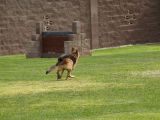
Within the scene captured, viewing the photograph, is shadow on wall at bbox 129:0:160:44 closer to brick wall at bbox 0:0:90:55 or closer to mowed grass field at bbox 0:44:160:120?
brick wall at bbox 0:0:90:55

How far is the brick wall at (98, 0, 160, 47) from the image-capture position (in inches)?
1318

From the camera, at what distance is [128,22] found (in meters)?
34.8

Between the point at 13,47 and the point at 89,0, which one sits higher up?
the point at 89,0

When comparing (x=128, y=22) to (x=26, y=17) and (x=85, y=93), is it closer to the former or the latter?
(x=26, y=17)

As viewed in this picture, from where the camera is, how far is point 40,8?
30.4 m

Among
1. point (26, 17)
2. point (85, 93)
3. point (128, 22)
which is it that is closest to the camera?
point (85, 93)

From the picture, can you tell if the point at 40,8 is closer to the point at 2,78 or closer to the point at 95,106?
the point at 2,78

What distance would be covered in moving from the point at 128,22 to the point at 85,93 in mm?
22168

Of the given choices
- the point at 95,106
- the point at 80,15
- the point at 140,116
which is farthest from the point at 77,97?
the point at 80,15

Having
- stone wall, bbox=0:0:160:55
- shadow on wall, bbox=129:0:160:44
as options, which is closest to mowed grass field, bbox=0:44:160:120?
stone wall, bbox=0:0:160:55

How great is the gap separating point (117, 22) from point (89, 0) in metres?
2.49

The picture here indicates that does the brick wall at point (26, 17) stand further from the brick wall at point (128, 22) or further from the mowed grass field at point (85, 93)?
the mowed grass field at point (85, 93)

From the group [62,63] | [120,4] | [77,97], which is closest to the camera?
[77,97]

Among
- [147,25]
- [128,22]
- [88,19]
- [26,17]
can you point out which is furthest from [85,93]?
[147,25]
